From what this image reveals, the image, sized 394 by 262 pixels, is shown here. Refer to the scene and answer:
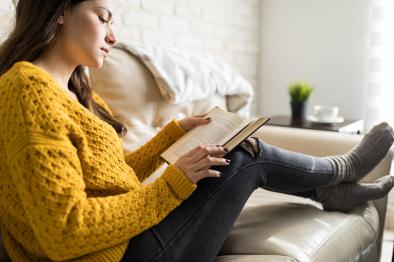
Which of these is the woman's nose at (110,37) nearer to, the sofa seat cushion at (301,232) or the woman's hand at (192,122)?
the woman's hand at (192,122)

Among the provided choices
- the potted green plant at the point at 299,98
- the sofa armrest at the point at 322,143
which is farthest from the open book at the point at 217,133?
the potted green plant at the point at 299,98

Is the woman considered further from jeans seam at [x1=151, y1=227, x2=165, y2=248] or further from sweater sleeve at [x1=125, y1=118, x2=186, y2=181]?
sweater sleeve at [x1=125, y1=118, x2=186, y2=181]

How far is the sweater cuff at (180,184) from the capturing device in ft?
3.11

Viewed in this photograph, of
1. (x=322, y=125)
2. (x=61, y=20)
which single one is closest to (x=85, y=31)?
(x=61, y=20)

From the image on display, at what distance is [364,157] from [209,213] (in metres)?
0.58

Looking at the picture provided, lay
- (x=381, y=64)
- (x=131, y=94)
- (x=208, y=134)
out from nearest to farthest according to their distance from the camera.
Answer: (x=208, y=134)
(x=131, y=94)
(x=381, y=64)

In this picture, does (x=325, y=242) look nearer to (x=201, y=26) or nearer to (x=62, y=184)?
(x=62, y=184)

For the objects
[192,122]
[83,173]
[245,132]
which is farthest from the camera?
[192,122]

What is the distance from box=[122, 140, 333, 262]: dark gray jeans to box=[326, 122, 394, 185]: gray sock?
22 centimetres

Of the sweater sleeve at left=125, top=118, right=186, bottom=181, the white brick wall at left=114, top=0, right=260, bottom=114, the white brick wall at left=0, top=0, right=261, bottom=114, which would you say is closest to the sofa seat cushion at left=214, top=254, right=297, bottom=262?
the sweater sleeve at left=125, top=118, right=186, bottom=181

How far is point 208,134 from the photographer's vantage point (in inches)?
44.3

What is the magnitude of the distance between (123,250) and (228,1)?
192 cm

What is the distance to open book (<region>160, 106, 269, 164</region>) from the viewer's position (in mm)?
1019

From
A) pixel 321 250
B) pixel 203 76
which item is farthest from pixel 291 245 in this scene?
pixel 203 76
